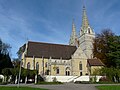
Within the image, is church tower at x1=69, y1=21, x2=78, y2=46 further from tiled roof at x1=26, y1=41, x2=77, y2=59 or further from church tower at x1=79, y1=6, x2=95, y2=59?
tiled roof at x1=26, y1=41, x2=77, y2=59

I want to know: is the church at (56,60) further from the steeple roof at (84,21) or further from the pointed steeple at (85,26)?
the steeple roof at (84,21)

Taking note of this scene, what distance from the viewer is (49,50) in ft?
226

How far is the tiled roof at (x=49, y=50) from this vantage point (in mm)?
65688

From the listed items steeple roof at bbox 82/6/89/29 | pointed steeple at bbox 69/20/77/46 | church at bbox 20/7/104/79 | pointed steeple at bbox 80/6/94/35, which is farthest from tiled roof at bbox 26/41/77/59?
pointed steeple at bbox 69/20/77/46

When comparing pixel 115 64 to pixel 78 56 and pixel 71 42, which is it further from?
pixel 71 42

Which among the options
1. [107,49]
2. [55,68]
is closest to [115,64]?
[107,49]

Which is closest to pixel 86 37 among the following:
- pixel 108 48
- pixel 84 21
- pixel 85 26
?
pixel 85 26

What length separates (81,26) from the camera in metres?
96.6

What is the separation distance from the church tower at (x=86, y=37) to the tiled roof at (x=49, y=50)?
15409mm

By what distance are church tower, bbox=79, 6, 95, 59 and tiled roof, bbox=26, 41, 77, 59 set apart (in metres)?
15.4

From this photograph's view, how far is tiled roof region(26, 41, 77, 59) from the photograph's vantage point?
65.7 metres

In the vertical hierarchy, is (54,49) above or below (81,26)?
below

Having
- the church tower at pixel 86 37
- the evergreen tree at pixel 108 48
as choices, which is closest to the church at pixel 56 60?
the evergreen tree at pixel 108 48

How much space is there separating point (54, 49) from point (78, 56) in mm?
9528
